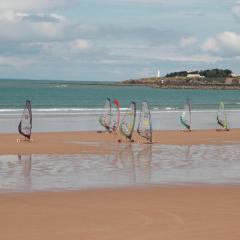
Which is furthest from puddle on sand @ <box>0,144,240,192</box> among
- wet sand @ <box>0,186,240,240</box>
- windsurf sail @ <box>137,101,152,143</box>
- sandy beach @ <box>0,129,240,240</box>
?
windsurf sail @ <box>137,101,152,143</box>

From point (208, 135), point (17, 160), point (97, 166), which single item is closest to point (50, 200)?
point (97, 166)

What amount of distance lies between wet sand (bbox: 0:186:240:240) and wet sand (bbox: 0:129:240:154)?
756 centimetres

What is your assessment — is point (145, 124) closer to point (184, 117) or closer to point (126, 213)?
point (184, 117)

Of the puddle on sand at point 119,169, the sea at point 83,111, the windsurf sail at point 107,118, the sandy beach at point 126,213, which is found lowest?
the sea at point 83,111

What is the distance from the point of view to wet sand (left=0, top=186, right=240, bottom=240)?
7586 millimetres

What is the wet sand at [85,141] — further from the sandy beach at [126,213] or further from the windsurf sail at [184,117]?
the sandy beach at [126,213]

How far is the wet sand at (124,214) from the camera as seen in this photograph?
759 centimetres

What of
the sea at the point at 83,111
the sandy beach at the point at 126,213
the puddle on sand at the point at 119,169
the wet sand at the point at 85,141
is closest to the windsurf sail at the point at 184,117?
the sea at the point at 83,111

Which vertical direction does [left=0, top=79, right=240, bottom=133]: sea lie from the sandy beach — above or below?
below

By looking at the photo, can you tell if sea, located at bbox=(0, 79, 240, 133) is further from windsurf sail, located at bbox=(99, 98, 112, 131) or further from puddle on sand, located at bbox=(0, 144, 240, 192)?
puddle on sand, located at bbox=(0, 144, 240, 192)

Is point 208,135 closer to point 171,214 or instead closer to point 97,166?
point 97,166

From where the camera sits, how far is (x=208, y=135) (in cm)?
2614

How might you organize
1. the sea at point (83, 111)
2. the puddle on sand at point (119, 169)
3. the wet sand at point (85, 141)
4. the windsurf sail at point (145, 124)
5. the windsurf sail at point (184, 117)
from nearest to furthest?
the puddle on sand at point (119, 169), the wet sand at point (85, 141), the windsurf sail at point (145, 124), the windsurf sail at point (184, 117), the sea at point (83, 111)

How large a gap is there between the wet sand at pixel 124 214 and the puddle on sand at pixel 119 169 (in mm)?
1067
